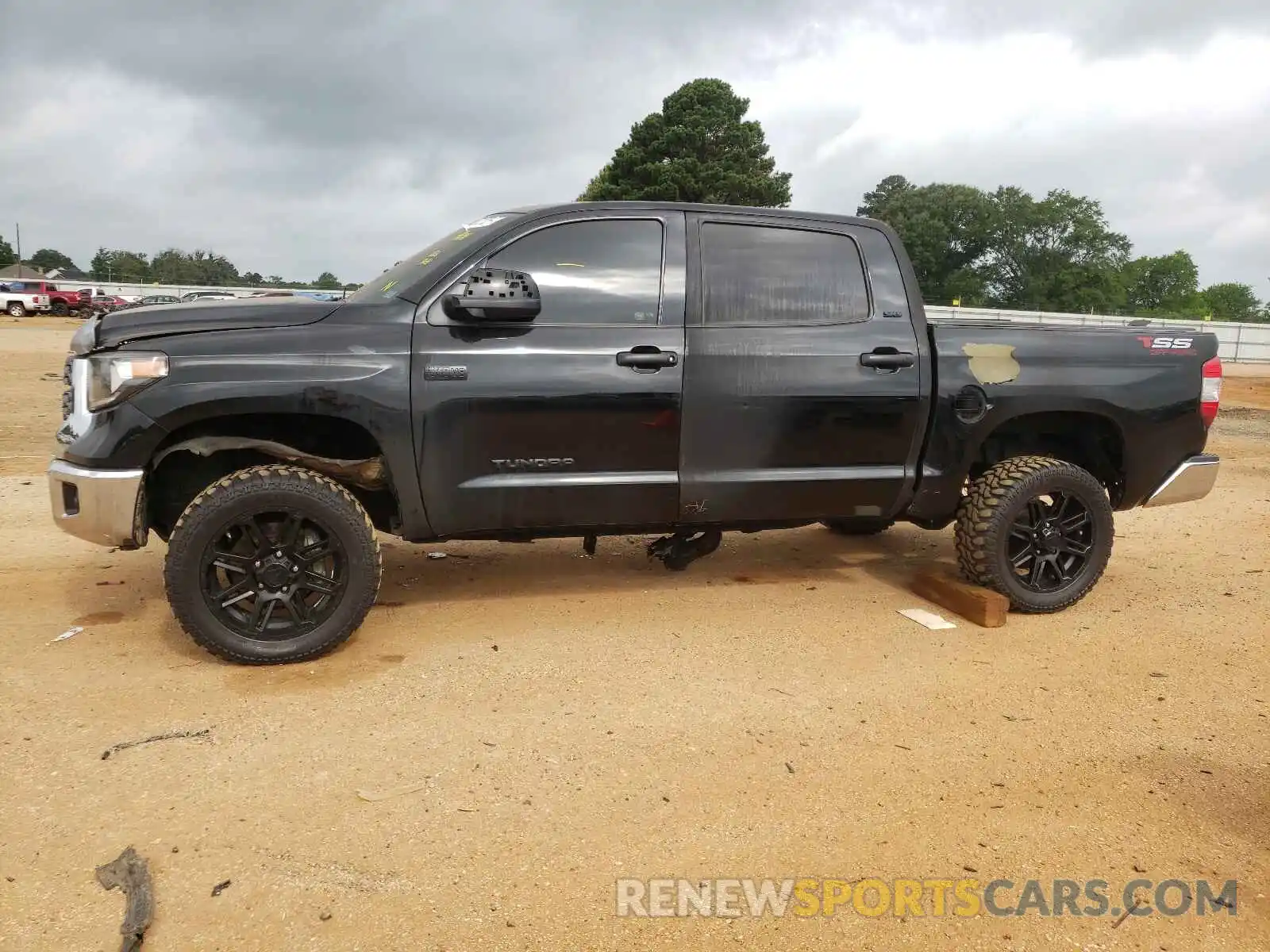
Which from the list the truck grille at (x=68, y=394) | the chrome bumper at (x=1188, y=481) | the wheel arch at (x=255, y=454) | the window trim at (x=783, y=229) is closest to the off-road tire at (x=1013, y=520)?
the chrome bumper at (x=1188, y=481)

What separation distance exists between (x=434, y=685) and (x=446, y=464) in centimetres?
89

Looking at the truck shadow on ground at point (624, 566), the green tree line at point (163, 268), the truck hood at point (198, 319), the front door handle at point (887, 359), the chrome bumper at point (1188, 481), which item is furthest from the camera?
the green tree line at point (163, 268)

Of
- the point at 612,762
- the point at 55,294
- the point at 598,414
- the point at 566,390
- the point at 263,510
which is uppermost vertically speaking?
the point at 55,294

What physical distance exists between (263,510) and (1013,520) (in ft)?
11.2

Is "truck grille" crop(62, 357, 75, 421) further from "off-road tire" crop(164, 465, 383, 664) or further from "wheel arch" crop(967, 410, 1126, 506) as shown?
"wheel arch" crop(967, 410, 1126, 506)

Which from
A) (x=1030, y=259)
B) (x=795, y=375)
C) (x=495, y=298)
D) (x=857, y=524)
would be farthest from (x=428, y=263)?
(x=1030, y=259)

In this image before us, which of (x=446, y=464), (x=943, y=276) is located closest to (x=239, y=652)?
(x=446, y=464)

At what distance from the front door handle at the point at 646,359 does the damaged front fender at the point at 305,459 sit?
1108 millimetres

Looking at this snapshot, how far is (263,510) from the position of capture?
3455mm

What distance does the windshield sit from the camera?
3746 millimetres

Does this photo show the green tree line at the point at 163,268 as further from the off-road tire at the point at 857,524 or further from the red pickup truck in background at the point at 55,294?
the off-road tire at the point at 857,524

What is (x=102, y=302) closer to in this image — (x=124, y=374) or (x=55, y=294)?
(x=55, y=294)

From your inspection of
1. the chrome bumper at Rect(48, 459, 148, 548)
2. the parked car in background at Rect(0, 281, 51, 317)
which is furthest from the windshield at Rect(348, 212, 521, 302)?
the parked car in background at Rect(0, 281, 51, 317)

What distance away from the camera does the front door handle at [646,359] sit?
378 centimetres
